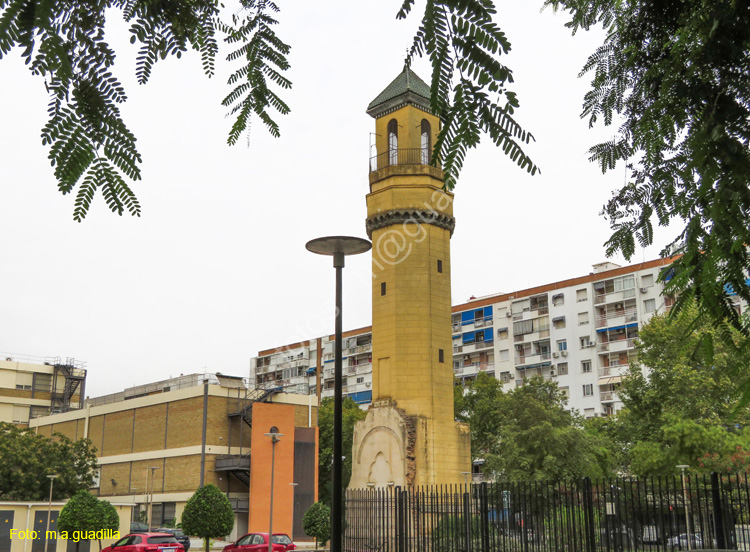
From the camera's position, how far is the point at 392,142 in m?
33.9

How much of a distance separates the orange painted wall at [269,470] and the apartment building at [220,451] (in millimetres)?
60

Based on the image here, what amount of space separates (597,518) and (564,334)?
5131 cm

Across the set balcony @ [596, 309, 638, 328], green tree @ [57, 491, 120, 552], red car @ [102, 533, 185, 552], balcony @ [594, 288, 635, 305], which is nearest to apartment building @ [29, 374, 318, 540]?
green tree @ [57, 491, 120, 552]

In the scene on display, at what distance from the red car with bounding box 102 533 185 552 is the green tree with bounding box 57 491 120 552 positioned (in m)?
2.38

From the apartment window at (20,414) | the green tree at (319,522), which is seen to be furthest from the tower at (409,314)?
the apartment window at (20,414)

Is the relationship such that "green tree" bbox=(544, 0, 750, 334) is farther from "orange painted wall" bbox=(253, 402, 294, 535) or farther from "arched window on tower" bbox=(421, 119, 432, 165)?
"orange painted wall" bbox=(253, 402, 294, 535)

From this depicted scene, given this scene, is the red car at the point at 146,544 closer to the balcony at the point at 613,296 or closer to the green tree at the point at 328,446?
the green tree at the point at 328,446

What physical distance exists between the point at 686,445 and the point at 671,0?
2821cm

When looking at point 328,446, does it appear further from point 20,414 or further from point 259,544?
point 20,414

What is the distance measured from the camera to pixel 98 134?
2949 millimetres

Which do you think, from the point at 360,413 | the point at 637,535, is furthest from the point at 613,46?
the point at 360,413

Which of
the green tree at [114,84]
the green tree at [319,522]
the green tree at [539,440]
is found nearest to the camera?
the green tree at [114,84]

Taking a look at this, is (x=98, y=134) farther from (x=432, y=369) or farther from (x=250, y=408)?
(x=250, y=408)

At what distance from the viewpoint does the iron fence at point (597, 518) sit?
1240 centimetres
